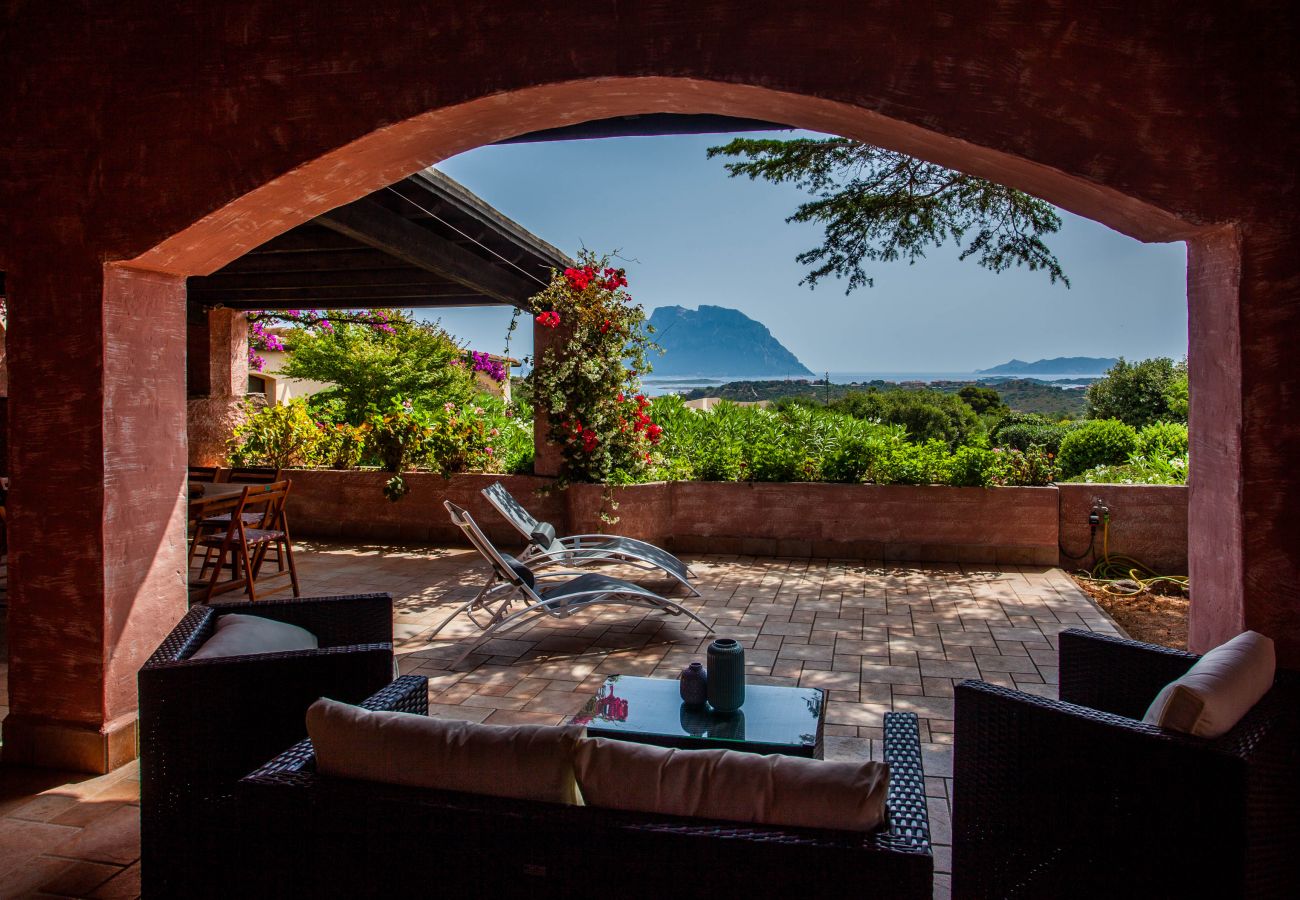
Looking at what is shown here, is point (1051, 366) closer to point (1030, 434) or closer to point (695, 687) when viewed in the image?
point (1030, 434)

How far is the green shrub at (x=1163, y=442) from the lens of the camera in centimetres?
844

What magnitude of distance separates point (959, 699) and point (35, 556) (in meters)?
3.46

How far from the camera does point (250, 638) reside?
277cm

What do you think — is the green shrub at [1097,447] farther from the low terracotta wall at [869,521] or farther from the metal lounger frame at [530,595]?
the metal lounger frame at [530,595]

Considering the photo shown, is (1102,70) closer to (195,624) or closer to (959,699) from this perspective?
(959,699)

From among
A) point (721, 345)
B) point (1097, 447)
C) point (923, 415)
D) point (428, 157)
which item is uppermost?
point (721, 345)

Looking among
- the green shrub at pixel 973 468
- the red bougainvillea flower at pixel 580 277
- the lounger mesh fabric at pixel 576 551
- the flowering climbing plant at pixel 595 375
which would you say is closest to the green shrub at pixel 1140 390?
the green shrub at pixel 973 468

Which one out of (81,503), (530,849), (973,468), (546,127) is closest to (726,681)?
(530,849)

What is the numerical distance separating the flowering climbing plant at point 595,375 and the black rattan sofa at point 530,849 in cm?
576

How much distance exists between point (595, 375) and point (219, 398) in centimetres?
580

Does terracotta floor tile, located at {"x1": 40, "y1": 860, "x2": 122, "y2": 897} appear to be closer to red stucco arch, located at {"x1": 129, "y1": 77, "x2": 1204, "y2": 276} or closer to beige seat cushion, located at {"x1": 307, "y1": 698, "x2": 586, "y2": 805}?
beige seat cushion, located at {"x1": 307, "y1": 698, "x2": 586, "y2": 805}

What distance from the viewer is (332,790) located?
1707 millimetres

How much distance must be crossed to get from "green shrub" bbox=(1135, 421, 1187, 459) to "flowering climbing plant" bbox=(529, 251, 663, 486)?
17.1 feet

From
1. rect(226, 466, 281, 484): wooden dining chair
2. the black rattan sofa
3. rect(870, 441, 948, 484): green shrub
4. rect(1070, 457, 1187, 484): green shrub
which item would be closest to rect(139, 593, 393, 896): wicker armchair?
the black rattan sofa
